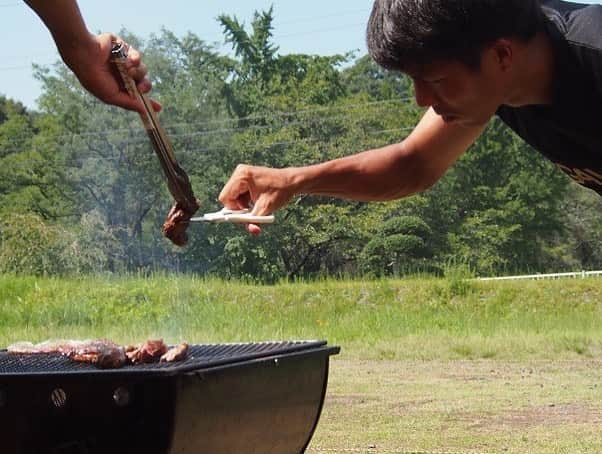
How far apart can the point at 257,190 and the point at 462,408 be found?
10.8 ft

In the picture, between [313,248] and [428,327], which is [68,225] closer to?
[313,248]

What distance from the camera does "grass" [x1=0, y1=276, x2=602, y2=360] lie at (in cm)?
783

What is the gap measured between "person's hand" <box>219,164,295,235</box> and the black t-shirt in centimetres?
55

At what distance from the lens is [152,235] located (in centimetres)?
2134

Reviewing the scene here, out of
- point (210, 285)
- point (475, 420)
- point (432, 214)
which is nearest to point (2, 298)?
point (210, 285)

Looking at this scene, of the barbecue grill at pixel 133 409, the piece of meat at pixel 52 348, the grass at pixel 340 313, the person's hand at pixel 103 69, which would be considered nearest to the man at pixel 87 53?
the person's hand at pixel 103 69

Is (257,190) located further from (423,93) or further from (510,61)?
(510,61)

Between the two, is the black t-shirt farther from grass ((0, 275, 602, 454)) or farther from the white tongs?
grass ((0, 275, 602, 454))

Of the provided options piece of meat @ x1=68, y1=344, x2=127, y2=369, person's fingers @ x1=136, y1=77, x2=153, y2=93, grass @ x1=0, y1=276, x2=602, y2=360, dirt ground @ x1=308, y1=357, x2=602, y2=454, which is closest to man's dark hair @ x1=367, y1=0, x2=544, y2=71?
person's fingers @ x1=136, y1=77, x2=153, y2=93

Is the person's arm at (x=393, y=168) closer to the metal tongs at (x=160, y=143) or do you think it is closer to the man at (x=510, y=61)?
the metal tongs at (x=160, y=143)

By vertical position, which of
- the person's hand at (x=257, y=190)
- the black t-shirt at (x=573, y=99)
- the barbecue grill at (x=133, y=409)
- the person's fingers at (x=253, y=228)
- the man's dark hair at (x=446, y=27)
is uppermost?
the man's dark hair at (x=446, y=27)

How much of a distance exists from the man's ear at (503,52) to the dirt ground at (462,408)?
2664mm

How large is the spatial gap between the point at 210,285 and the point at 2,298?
2.70 m

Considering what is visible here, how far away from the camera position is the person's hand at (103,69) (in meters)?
2.43
